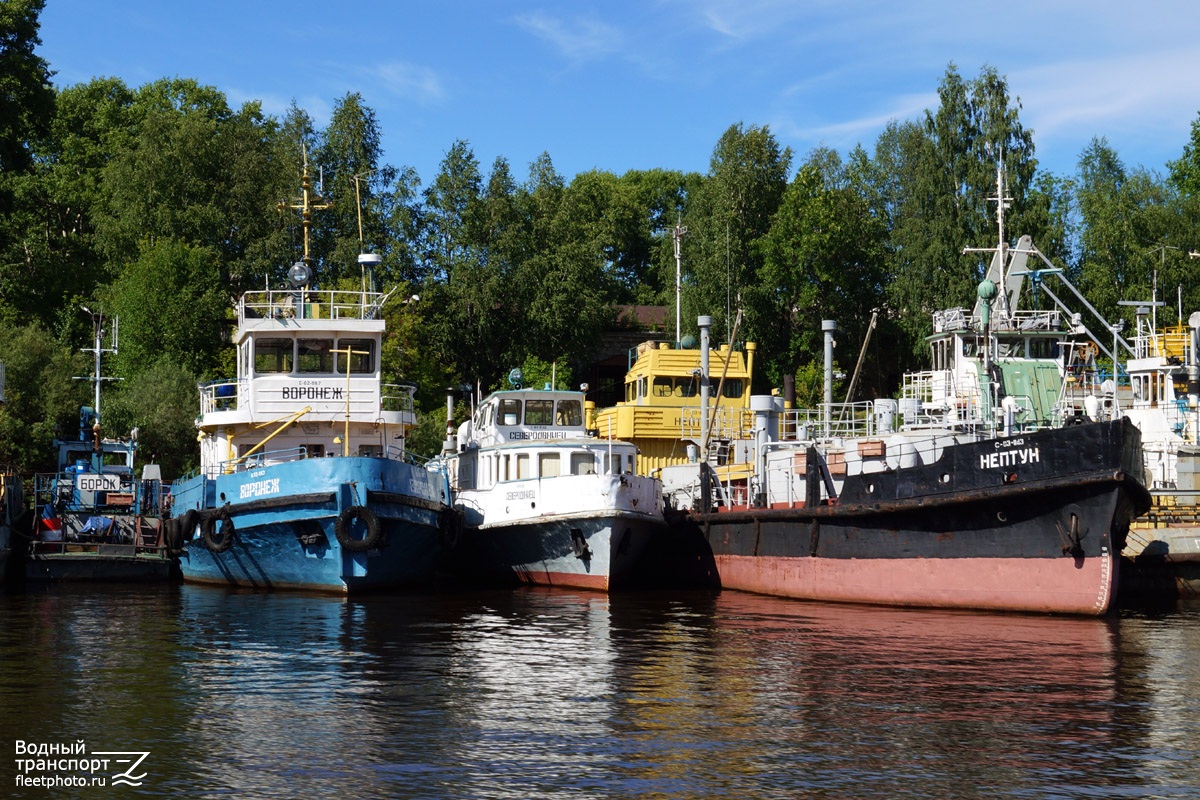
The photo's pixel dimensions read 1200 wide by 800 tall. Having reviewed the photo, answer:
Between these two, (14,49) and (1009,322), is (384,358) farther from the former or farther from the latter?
(1009,322)

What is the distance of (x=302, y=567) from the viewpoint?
25.5 meters

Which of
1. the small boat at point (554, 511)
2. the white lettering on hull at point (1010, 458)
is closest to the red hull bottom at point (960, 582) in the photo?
the white lettering on hull at point (1010, 458)

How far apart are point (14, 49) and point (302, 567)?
1045 inches

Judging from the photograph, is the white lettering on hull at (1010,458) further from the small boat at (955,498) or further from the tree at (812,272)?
the tree at (812,272)

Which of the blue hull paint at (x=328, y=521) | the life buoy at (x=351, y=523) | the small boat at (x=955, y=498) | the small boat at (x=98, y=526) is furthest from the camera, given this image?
the small boat at (x=98, y=526)

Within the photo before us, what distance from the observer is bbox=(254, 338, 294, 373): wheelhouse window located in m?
28.2

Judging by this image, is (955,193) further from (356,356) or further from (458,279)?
(356,356)

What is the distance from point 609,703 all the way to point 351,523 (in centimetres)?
1059

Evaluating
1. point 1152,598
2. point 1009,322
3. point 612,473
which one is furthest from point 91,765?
point 1009,322

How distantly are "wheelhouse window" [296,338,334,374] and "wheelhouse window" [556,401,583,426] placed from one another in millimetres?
5740

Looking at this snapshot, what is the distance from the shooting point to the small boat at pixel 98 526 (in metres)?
28.6

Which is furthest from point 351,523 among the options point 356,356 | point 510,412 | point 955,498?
point 955,498

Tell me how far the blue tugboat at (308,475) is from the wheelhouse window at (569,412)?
150 inches

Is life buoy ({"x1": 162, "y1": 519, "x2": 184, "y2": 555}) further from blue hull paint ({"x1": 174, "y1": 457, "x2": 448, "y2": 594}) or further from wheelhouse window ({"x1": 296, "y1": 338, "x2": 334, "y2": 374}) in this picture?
wheelhouse window ({"x1": 296, "y1": 338, "x2": 334, "y2": 374})
